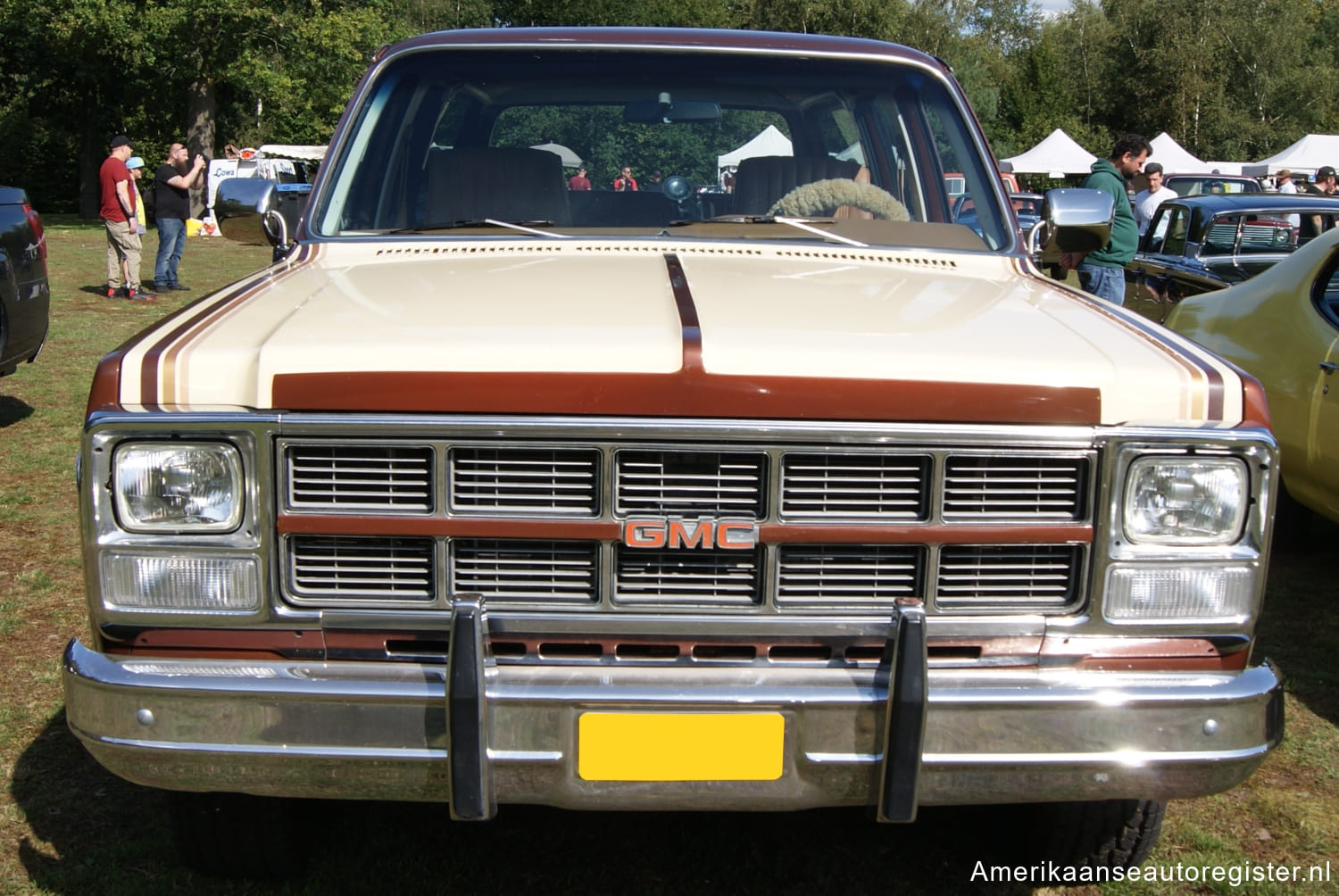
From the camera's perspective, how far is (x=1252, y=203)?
1016cm

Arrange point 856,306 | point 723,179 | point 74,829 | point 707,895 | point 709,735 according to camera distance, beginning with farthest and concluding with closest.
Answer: point 723,179, point 74,829, point 707,895, point 856,306, point 709,735

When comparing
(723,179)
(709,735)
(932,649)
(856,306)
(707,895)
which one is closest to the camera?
(709,735)

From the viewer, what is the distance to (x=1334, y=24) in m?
59.7

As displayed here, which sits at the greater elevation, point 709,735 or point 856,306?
point 856,306

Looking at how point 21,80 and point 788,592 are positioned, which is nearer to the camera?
point 788,592

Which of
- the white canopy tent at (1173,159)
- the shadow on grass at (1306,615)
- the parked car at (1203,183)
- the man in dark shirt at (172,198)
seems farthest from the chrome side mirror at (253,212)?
the white canopy tent at (1173,159)

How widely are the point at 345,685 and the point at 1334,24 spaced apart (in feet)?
226

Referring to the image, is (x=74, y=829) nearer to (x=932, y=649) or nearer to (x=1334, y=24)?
(x=932, y=649)

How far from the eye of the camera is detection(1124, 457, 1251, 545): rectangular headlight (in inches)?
90.8

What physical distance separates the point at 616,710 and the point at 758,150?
2111mm

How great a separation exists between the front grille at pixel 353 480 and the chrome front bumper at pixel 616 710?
0.29m

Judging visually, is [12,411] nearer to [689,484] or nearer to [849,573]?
[689,484]

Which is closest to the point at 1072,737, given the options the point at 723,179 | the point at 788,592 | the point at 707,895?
the point at 788,592

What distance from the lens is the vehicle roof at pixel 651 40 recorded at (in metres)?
3.65
